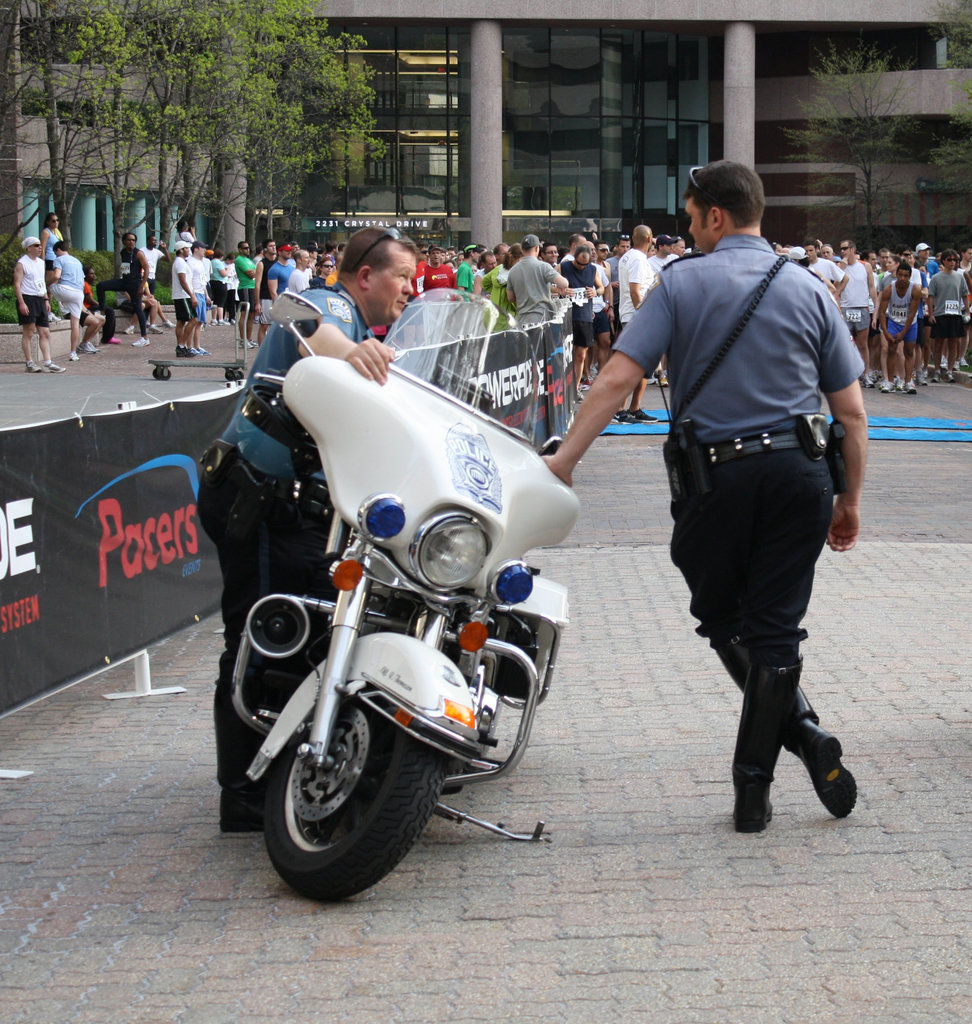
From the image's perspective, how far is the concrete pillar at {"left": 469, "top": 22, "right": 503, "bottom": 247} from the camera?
5688 centimetres

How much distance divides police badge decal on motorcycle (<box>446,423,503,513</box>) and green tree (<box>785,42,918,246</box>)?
59098 millimetres

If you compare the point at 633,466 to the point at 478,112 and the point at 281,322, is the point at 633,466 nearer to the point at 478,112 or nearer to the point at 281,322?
the point at 281,322

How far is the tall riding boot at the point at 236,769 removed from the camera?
4465 millimetres

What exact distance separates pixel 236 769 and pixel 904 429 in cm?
1373

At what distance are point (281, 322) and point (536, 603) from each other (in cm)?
114

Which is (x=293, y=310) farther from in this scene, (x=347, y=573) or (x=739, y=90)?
(x=739, y=90)

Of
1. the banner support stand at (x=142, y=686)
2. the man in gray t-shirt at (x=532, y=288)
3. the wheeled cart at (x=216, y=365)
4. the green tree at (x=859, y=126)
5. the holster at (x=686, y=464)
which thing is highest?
the green tree at (x=859, y=126)

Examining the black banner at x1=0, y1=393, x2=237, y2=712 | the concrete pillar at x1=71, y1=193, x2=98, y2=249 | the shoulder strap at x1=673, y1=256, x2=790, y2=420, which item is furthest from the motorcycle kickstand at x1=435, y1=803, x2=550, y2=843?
the concrete pillar at x1=71, y1=193, x2=98, y2=249

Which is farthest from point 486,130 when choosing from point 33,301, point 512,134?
point 33,301

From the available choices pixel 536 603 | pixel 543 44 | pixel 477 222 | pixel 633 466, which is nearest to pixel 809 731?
pixel 536 603

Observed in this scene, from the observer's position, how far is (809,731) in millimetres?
4449

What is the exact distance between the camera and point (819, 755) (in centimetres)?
441

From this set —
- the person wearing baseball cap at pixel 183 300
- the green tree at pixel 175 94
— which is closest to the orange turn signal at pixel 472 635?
the person wearing baseball cap at pixel 183 300

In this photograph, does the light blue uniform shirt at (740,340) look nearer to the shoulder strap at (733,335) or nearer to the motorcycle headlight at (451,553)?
the shoulder strap at (733,335)
